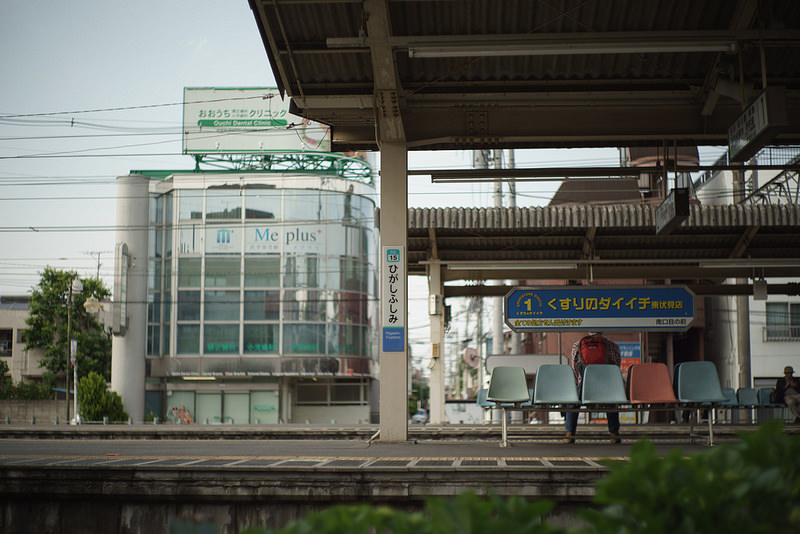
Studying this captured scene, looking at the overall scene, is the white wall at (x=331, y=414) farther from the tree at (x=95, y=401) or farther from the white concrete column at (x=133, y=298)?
the tree at (x=95, y=401)

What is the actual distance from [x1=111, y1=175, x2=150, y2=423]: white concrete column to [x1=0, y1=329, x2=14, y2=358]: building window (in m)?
17.2

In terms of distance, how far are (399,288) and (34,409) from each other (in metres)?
40.4

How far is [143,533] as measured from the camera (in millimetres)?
6430

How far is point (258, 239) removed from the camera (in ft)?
157

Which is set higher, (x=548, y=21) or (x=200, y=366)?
(x=548, y=21)

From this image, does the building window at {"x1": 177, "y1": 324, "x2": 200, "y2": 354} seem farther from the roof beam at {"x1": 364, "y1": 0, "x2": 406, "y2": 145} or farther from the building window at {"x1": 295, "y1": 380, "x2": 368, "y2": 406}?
the roof beam at {"x1": 364, "y1": 0, "x2": 406, "y2": 145}

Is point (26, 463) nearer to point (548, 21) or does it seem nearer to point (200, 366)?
point (548, 21)

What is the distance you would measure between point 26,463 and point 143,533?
1395mm

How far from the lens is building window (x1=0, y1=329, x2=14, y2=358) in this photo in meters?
59.7

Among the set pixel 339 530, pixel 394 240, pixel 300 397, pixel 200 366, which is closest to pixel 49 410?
pixel 200 366

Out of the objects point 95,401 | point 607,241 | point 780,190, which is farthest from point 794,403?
point 95,401

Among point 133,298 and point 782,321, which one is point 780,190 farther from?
point 133,298

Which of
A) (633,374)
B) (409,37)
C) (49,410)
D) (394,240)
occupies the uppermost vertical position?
(409,37)

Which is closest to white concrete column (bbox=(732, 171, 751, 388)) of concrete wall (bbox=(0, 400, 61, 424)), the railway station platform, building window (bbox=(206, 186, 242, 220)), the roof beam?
the roof beam
